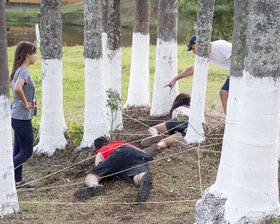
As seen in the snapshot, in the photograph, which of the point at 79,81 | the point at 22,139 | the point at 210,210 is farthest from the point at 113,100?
the point at 79,81

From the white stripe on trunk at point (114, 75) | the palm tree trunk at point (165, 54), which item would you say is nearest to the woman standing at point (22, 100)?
the white stripe on trunk at point (114, 75)

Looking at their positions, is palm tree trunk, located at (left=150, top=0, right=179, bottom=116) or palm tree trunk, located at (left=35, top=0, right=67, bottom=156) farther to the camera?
palm tree trunk, located at (left=150, top=0, right=179, bottom=116)

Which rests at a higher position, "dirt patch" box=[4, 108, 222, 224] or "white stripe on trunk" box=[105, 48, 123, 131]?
"white stripe on trunk" box=[105, 48, 123, 131]

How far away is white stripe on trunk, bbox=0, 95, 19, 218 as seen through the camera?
4.25 meters

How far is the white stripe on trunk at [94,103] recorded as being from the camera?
Result: 655 centimetres

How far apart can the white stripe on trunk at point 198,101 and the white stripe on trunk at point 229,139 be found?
2.37 m

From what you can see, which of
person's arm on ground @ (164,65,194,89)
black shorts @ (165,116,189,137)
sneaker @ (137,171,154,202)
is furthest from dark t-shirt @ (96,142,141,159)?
person's arm on ground @ (164,65,194,89)

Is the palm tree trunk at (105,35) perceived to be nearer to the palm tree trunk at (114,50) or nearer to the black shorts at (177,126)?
the palm tree trunk at (114,50)

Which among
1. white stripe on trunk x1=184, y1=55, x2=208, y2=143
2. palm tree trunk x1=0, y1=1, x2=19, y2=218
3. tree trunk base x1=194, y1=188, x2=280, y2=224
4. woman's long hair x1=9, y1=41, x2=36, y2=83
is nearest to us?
tree trunk base x1=194, y1=188, x2=280, y2=224

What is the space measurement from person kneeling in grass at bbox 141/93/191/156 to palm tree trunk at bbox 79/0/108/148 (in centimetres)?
80

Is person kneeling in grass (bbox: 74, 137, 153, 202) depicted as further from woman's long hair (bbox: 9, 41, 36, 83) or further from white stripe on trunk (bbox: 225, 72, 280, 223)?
white stripe on trunk (bbox: 225, 72, 280, 223)

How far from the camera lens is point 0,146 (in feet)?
13.9

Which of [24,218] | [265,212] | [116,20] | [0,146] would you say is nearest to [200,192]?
[265,212]

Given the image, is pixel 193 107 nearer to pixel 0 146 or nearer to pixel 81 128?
pixel 81 128
